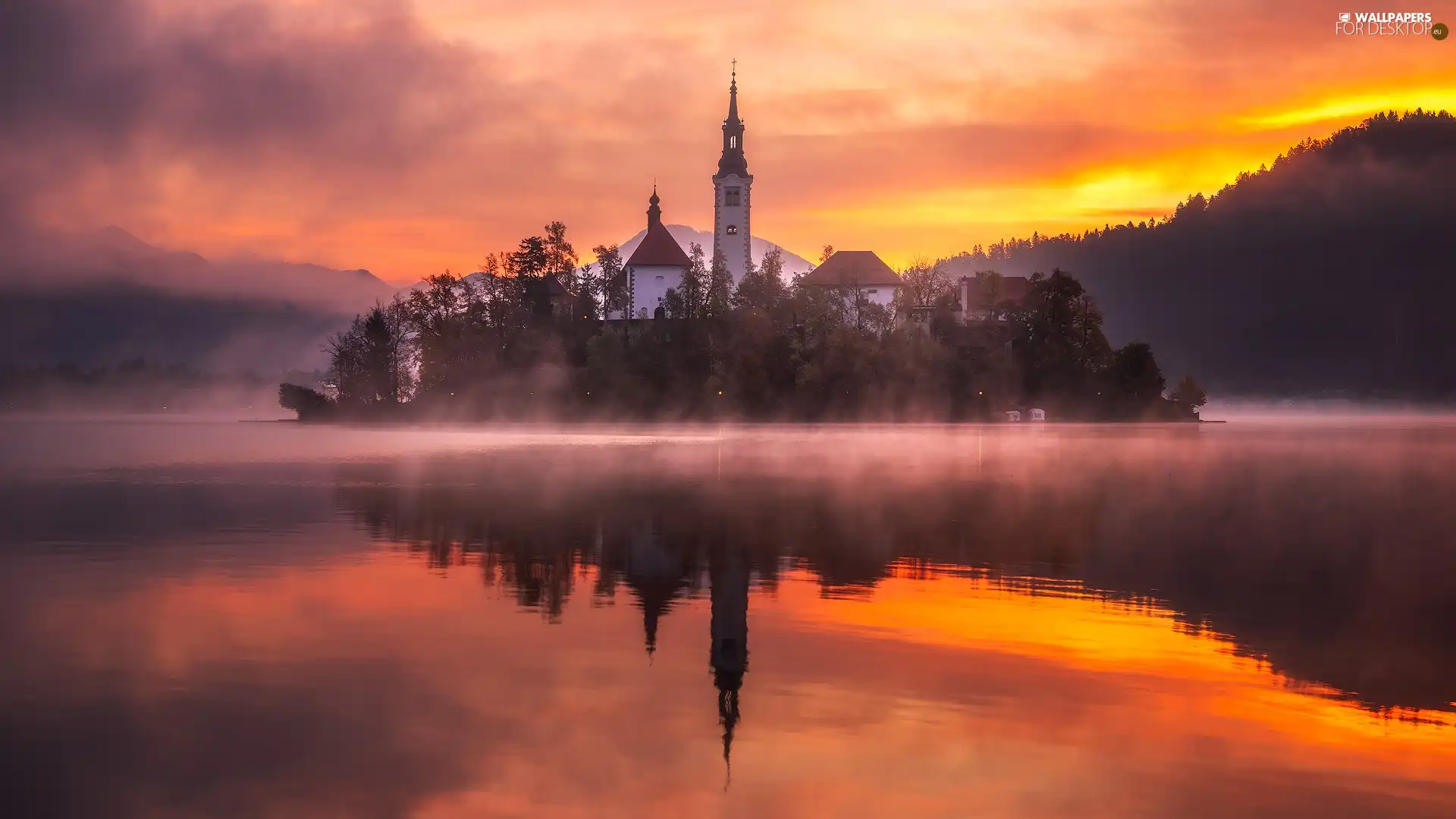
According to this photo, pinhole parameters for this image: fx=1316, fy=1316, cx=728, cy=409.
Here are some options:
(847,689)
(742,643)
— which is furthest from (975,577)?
(847,689)

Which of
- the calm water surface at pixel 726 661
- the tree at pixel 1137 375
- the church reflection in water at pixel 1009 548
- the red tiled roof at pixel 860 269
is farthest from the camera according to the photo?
the red tiled roof at pixel 860 269

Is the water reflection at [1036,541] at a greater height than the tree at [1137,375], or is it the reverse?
the tree at [1137,375]

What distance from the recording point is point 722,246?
600 feet

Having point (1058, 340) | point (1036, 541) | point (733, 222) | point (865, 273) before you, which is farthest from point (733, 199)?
point (1036, 541)

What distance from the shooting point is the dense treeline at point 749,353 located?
498 feet

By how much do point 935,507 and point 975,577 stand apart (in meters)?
17.4

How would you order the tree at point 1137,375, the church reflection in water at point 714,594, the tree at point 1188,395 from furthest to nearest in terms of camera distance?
the tree at point 1188,395
the tree at point 1137,375
the church reflection in water at point 714,594

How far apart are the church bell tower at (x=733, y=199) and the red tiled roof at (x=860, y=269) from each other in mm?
10413

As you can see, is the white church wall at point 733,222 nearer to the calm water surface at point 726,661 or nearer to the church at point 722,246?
the church at point 722,246

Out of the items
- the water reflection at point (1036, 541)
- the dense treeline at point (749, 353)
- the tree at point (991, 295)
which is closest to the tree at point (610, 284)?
the dense treeline at point (749, 353)

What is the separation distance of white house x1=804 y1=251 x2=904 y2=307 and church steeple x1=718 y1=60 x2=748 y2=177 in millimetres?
18022

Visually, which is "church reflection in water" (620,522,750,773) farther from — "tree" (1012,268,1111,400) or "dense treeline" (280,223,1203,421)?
"tree" (1012,268,1111,400)

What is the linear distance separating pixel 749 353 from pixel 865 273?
4577 centimetres

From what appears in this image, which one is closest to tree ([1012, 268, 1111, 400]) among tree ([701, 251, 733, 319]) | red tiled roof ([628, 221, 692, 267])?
A: tree ([701, 251, 733, 319])
